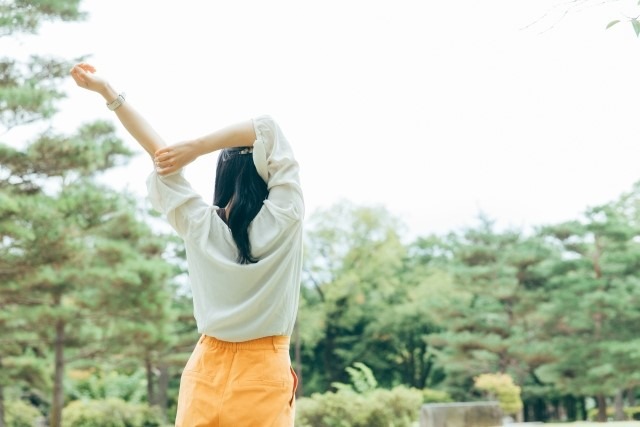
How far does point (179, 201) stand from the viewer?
1312mm

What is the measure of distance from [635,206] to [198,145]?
18.3 metres

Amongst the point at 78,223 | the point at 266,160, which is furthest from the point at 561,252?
the point at 266,160

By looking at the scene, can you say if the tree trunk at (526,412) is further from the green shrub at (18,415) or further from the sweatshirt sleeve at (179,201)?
the sweatshirt sleeve at (179,201)

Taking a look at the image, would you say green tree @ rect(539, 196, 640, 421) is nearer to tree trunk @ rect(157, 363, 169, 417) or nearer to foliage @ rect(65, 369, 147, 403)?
tree trunk @ rect(157, 363, 169, 417)

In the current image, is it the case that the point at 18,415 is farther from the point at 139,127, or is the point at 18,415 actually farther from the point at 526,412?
the point at 526,412

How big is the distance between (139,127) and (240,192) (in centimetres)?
21

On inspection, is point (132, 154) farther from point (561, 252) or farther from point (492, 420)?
point (561, 252)

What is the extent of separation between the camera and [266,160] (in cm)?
132

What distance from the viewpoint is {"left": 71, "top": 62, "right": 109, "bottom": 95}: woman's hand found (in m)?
1.38

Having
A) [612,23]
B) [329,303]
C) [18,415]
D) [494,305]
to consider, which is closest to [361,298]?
[329,303]

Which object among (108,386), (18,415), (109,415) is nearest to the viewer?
(18,415)

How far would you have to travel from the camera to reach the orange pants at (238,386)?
4.06 ft

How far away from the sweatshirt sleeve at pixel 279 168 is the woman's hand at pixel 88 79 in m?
0.28

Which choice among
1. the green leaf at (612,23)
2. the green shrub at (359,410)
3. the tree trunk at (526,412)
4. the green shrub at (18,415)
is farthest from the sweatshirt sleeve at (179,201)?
the tree trunk at (526,412)
